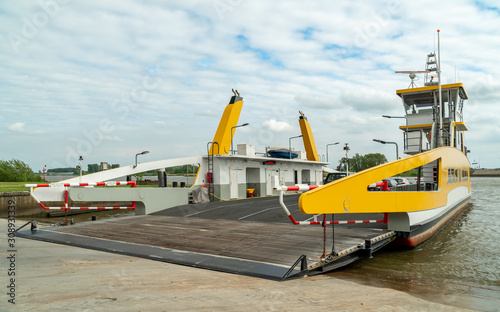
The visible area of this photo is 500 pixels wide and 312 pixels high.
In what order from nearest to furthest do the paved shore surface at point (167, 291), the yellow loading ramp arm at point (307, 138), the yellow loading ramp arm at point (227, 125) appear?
1. the paved shore surface at point (167, 291)
2. the yellow loading ramp arm at point (227, 125)
3. the yellow loading ramp arm at point (307, 138)

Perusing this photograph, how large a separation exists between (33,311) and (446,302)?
6572 millimetres

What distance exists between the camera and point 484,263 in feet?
32.2

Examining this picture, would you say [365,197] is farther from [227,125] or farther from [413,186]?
[227,125]

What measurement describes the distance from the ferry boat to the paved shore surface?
1.55 metres

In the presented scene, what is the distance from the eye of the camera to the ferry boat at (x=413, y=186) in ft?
24.4

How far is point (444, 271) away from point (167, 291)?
286 inches

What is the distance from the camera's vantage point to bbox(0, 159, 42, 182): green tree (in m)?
47.1

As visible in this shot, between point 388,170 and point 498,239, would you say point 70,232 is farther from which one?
point 498,239

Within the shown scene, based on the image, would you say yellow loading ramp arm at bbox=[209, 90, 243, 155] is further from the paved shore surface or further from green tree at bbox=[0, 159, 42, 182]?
green tree at bbox=[0, 159, 42, 182]

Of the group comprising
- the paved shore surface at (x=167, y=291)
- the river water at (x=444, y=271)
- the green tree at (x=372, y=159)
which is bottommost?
the river water at (x=444, y=271)

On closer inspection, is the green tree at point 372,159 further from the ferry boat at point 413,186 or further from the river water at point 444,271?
the river water at point 444,271

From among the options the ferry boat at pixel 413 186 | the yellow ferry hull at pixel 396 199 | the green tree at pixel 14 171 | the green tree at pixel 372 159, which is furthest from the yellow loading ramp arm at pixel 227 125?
the green tree at pixel 372 159

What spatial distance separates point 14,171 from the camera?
4753 cm

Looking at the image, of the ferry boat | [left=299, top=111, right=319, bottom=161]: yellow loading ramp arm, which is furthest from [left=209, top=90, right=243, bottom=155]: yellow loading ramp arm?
[left=299, top=111, right=319, bottom=161]: yellow loading ramp arm
